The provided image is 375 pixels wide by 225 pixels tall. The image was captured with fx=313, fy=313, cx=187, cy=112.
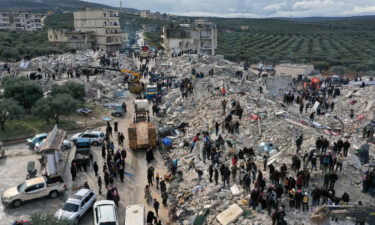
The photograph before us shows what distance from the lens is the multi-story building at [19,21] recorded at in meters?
106

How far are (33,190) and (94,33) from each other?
57.4 meters

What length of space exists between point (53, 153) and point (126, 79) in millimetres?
24877

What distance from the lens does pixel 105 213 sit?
14.0 m

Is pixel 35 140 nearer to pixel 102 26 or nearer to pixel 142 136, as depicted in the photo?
pixel 142 136

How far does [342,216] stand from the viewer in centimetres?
1295

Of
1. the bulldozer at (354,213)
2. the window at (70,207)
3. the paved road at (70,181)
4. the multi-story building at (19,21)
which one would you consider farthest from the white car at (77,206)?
the multi-story building at (19,21)

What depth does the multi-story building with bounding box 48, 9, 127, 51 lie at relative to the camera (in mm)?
66162

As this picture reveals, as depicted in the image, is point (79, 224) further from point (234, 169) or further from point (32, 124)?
point (32, 124)

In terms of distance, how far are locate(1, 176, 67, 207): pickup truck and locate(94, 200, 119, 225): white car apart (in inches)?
132

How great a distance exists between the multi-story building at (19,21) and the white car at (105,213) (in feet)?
364

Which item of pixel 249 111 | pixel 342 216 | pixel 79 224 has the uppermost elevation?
pixel 249 111

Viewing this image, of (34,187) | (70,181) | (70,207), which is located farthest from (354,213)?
(34,187)

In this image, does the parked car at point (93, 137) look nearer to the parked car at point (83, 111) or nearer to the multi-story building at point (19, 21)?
the parked car at point (83, 111)

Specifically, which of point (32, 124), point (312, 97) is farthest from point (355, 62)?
point (32, 124)
